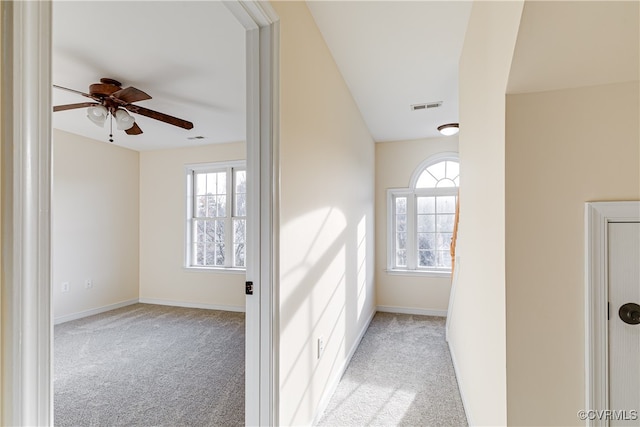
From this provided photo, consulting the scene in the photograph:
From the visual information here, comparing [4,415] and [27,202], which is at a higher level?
[27,202]

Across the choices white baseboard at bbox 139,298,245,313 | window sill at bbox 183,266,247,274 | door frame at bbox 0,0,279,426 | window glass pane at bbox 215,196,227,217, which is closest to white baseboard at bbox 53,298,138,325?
white baseboard at bbox 139,298,245,313

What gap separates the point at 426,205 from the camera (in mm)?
4633

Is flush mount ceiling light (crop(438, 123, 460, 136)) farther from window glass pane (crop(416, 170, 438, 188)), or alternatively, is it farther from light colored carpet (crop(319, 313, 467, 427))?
light colored carpet (crop(319, 313, 467, 427))

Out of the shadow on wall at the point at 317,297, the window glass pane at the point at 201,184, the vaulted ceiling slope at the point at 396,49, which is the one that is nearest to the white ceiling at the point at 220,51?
the vaulted ceiling slope at the point at 396,49

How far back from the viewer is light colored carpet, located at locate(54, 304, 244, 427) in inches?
84.8

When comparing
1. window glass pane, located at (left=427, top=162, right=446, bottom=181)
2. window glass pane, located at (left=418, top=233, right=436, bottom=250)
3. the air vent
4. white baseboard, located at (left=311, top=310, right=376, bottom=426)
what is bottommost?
white baseboard, located at (left=311, top=310, right=376, bottom=426)

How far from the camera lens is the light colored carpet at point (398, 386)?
6.82 ft

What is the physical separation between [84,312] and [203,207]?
211cm

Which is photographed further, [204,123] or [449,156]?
[449,156]

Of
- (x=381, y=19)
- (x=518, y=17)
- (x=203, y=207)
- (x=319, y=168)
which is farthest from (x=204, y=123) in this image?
(x=518, y=17)

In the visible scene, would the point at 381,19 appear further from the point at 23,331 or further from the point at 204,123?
the point at 204,123

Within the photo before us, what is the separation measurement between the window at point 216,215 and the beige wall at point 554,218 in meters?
4.14

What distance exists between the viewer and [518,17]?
38.0 inches

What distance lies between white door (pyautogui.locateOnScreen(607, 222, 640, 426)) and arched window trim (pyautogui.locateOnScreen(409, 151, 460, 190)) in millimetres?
3590
